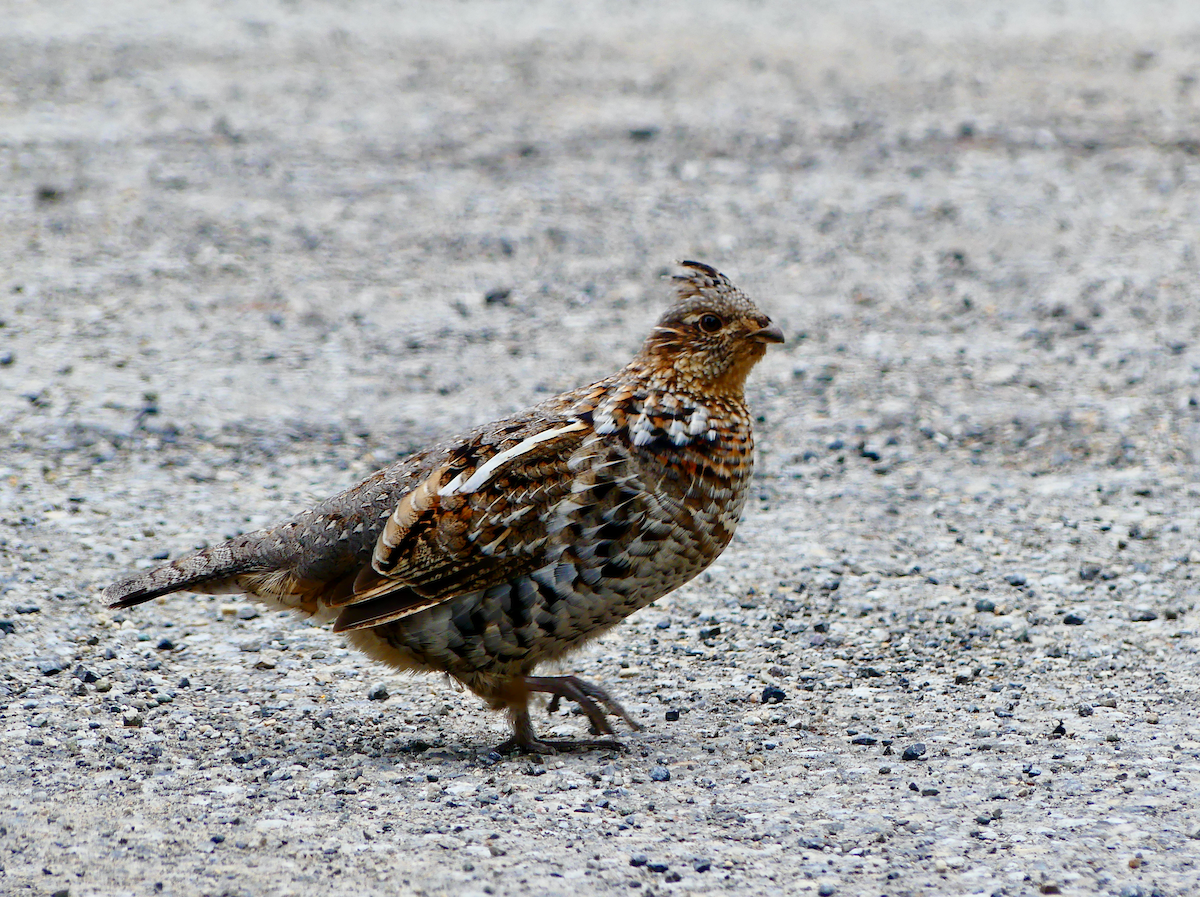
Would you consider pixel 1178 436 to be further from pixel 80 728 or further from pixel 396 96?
pixel 396 96

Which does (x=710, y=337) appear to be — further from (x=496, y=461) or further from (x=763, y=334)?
(x=496, y=461)

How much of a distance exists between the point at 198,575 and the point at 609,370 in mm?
4406

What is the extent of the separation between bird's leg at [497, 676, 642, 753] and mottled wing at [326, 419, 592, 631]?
0.48m

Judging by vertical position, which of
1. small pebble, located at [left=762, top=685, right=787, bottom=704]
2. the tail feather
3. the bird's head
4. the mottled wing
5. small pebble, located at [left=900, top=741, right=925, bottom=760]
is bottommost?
small pebble, located at [left=762, top=685, right=787, bottom=704]

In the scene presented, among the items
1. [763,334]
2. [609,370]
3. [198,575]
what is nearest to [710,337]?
[763,334]

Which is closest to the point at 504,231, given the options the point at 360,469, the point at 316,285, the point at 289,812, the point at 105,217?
the point at 316,285

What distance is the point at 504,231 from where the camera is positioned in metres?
11.7

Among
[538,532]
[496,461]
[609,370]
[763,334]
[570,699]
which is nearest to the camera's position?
[538,532]

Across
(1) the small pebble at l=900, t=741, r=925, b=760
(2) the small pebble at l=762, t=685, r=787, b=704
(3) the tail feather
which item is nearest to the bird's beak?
(2) the small pebble at l=762, t=685, r=787, b=704

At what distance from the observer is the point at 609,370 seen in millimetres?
9445

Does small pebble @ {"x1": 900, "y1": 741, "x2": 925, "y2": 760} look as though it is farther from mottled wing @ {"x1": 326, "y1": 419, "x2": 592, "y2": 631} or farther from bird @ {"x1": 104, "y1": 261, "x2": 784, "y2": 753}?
mottled wing @ {"x1": 326, "y1": 419, "x2": 592, "y2": 631}

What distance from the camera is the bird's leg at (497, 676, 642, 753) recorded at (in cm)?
524

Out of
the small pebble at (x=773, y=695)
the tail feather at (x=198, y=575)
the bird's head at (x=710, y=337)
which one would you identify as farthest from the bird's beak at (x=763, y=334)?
the tail feather at (x=198, y=575)

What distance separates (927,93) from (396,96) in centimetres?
543
